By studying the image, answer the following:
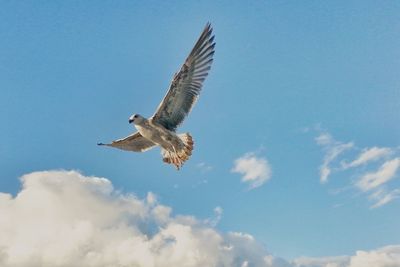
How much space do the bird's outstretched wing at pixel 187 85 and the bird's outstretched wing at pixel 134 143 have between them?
2.57m

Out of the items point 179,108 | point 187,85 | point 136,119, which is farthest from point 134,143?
point 187,85

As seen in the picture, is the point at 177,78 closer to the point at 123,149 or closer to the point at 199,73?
the point at 199,73

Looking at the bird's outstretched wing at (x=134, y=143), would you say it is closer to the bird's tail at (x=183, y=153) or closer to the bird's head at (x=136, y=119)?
the bird's head at (x=136, y=119)

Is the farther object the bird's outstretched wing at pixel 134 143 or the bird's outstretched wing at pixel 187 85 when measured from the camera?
the bird's outstretched wing at pixel 134 143

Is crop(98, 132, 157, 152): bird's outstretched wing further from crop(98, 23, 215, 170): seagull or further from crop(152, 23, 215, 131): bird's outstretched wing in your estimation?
crop(152, 23, 215, 131): bird's outstretched wing

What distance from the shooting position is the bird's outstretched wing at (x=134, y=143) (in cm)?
3092

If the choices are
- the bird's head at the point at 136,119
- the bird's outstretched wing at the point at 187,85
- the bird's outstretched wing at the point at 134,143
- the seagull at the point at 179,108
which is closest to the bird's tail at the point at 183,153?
the seagull at the point at 179,108

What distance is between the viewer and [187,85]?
28531mm

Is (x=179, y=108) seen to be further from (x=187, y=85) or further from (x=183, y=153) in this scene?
(x=183, y=153)

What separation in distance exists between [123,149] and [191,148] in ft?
17.5

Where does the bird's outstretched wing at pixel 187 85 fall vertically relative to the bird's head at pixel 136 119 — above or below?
above

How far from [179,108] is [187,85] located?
1.25 metres

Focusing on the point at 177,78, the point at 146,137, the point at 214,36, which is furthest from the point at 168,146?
the point at 214,36

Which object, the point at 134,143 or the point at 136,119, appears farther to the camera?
the point at 134,143
